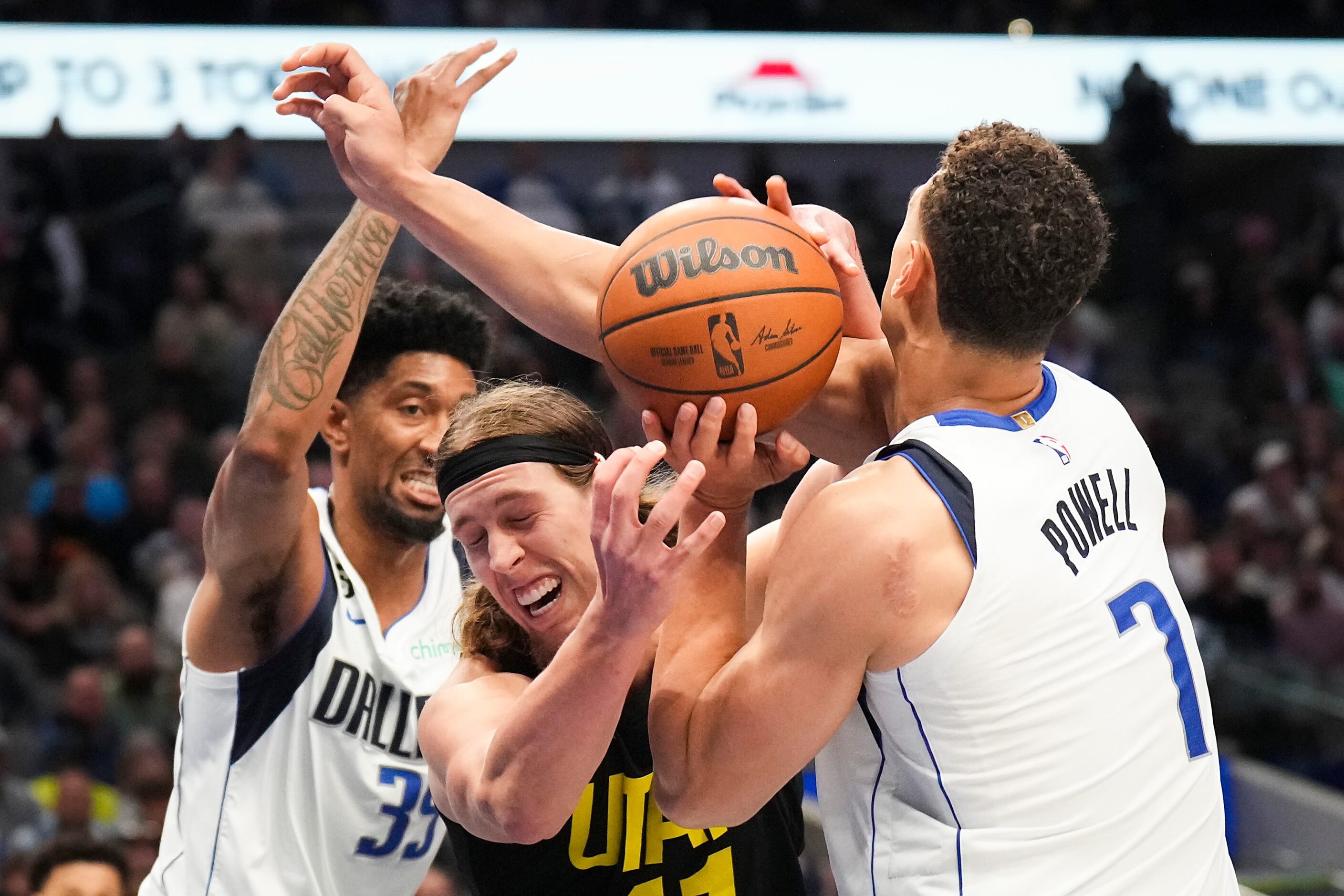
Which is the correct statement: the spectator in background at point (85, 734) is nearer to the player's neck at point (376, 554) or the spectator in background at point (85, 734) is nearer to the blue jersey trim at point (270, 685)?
the player's neck at point (376, 554)

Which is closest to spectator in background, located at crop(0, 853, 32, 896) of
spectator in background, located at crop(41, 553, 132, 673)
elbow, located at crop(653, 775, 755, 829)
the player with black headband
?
spectator in background, located at crop(41, 553, 132, 673)

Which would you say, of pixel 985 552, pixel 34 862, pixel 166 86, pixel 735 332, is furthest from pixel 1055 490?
pixel 166 86

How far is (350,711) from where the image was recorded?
3441mm

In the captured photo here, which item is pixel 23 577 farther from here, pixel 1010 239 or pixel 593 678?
pixel 1010 239

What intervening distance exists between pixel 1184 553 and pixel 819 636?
865 cm

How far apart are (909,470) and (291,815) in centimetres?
193

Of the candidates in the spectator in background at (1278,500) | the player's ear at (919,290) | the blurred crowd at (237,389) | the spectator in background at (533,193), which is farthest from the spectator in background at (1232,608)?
the player's ear at (919,290)

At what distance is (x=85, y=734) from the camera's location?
761 centimetres

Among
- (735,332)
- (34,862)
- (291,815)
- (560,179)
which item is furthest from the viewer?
(560,179)

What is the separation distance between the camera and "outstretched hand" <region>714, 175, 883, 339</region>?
2506 mm

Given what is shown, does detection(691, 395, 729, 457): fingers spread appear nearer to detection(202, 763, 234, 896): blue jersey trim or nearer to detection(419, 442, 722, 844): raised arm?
detection(419, 442, 722, 844): raised arm

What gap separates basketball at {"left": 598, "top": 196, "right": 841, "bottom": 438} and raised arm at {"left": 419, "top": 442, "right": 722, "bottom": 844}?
240mm

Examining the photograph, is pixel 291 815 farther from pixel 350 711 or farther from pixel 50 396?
pixel 50 396

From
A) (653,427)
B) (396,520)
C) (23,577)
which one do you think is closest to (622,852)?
(653,427)
